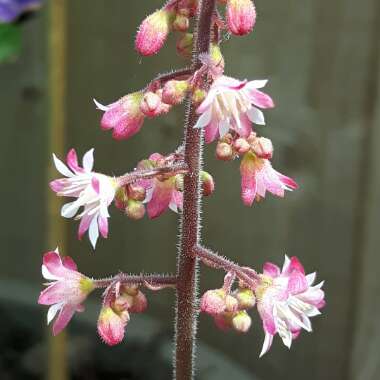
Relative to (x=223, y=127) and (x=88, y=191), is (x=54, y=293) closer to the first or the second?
(x=88, y=191)

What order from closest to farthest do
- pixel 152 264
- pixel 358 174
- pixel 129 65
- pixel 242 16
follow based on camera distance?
pixel 242 16 → pixel 358 174 → pixel 129 65 → pixel 152 264

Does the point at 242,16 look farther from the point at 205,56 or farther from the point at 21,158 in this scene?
the point at 21,158

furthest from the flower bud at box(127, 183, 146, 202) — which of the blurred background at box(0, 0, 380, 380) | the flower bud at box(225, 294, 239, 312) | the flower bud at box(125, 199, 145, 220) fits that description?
the blurred background at box(0, 0, 380, 380)

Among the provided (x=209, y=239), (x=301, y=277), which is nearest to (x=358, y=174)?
(x=209, y=239)

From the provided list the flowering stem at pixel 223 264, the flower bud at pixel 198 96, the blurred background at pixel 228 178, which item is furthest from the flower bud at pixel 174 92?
the blurred background at pixel 228 178

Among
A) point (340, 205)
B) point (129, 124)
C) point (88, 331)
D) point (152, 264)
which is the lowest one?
point (88, 331)

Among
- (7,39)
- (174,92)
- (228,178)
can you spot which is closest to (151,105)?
(174,92)

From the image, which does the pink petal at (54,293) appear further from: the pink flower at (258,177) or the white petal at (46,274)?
the pink flower at (258,177)
